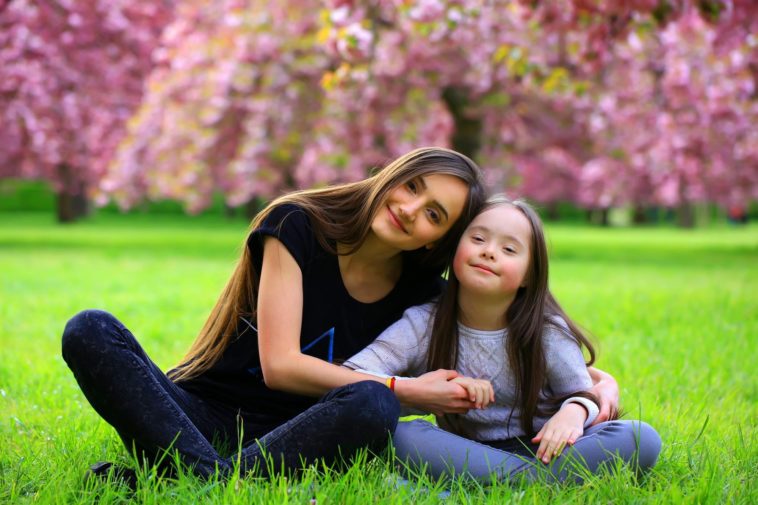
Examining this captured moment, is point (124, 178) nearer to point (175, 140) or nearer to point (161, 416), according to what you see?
point (175, 140)

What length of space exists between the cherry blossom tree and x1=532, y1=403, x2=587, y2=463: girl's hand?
1217cm

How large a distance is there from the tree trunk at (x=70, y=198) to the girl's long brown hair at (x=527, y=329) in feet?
64.5

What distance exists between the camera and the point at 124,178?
15.1m

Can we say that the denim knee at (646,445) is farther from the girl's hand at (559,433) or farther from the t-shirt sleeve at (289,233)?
the t-shirt sleeve at (289,233)

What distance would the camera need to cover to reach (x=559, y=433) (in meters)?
2.60

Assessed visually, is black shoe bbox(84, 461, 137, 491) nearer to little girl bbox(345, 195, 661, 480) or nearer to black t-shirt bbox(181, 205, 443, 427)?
black t-shirt bbox(181, 205, 443, 427)

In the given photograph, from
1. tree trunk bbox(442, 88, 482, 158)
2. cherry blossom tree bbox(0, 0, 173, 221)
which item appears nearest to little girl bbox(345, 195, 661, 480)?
tree trunk bbox(442, 88, 482, 158)

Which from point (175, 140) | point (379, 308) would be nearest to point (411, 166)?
point (379, 308)

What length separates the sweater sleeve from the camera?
2.83m

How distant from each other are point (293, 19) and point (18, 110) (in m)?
4.53

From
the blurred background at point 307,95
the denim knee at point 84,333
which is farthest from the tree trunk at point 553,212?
the denim knee at point 84,333

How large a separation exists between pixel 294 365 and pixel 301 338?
0.84 ft

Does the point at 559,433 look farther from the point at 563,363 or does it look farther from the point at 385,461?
the point at 385,461

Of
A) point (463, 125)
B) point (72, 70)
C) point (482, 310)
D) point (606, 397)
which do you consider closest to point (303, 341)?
point (482, 310)
